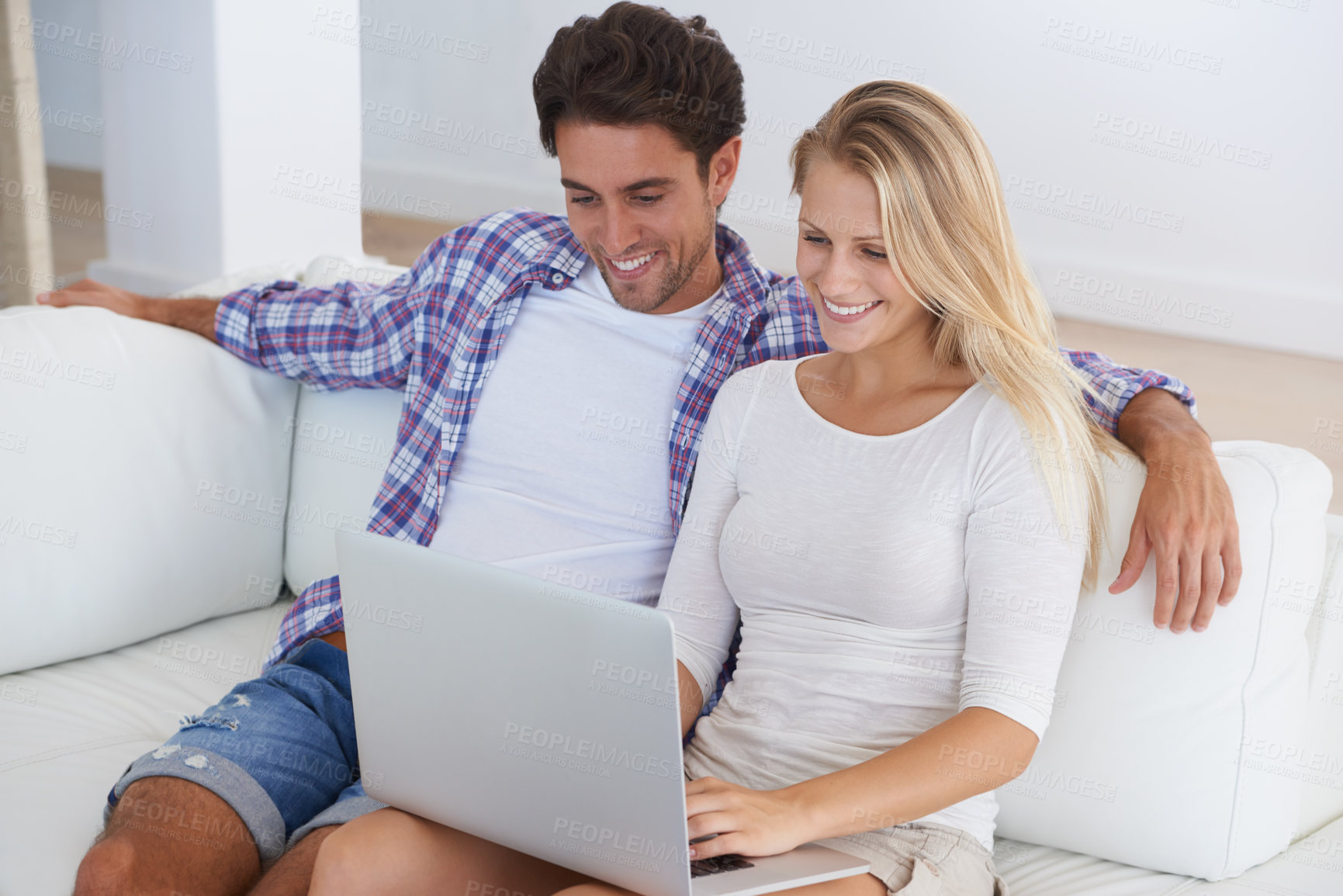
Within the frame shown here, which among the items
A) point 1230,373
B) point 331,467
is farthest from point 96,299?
point 1230,373

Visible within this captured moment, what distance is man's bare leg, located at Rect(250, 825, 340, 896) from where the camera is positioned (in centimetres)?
112

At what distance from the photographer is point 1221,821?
122 cm

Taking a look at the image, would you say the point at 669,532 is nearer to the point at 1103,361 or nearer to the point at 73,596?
the point at 1103,361

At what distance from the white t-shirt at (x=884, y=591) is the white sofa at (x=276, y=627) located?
0.65ft

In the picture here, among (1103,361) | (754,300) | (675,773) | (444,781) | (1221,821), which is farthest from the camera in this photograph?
(754,300)

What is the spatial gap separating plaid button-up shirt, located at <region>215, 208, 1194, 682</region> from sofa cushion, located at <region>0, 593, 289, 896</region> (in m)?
→ 0.12

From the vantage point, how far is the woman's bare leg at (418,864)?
0.98m

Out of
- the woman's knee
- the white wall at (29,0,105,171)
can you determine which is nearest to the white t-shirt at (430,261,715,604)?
the woman's knee

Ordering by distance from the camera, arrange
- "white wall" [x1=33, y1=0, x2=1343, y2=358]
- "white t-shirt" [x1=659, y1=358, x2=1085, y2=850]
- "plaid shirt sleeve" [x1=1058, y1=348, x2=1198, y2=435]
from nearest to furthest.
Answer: "white t-shirt" [x1=659, y1=358, x2=1085, y2=850], "plaid shirt sleeve" [x1=1058, y1=348, x2=1198, y2=435], "white wall" [x1=33, y1=0, x2=1343, y2=358]

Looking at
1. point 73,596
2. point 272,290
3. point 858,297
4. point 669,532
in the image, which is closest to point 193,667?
point 73,596

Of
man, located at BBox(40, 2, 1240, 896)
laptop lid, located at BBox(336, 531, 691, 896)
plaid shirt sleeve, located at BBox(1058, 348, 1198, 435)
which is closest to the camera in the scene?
laptop lid, located at BBox(336, 531, 691, 896)

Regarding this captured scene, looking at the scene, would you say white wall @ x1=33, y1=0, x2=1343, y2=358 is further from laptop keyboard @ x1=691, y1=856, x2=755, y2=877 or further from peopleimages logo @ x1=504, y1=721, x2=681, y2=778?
peopleimages logo @ x1=504, y1=721, x2=681, y2=778

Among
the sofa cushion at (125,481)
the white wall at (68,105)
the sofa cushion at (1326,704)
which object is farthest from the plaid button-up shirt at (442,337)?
the white wall at (68,105)

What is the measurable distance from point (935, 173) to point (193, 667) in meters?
1.23
